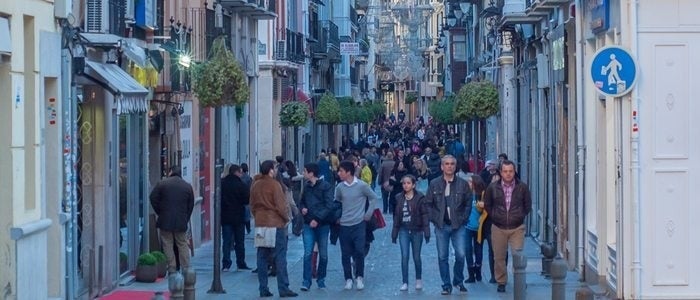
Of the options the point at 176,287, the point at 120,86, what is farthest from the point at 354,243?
the point at 176,287

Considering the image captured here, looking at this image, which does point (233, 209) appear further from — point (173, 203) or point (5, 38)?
point (5, 38)

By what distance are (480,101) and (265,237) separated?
1900cm

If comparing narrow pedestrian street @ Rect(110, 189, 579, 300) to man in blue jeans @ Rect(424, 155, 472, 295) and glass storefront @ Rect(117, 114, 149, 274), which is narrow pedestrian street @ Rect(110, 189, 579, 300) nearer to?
man in blue jeans @ Rect(424, 155, 472, 295)

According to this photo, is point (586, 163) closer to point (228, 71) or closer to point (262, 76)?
point (228, 71)

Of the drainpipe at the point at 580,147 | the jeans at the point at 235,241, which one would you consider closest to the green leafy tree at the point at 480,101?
the jeans at the point at 235,241

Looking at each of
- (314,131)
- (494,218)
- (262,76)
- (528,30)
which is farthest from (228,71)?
(314,131)

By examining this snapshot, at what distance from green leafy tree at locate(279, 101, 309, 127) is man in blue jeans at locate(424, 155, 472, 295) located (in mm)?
23613

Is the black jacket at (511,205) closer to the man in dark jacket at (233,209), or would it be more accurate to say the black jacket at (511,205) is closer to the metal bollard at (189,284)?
the man in dark jacket at (233,209)

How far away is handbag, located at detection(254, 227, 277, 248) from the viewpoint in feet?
65.6

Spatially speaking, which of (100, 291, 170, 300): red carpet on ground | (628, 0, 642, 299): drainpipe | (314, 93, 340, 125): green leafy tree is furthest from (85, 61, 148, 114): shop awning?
(314, 93, 340, 125): green leafy tree

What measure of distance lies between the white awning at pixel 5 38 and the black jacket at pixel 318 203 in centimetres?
646

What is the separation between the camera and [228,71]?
21594mm

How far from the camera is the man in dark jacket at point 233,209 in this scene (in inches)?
934

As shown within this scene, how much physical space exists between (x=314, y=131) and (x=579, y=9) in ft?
127
